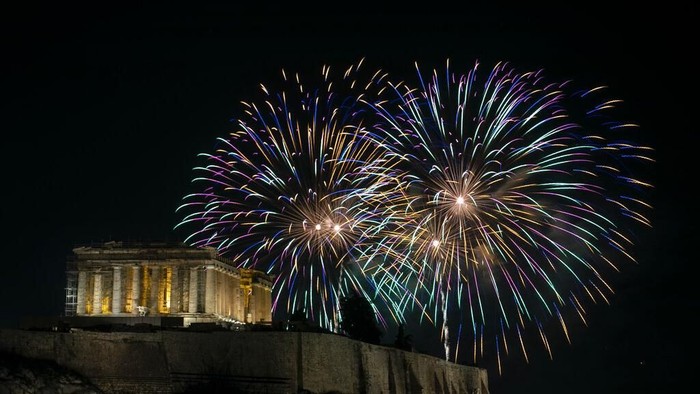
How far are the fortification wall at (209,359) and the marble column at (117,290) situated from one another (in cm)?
2574

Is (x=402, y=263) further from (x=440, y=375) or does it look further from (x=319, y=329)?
(x=440, y=375)

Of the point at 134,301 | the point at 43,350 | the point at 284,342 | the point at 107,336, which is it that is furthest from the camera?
the point at 134,301

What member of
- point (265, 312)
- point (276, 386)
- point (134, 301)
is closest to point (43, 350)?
point (276, 386)

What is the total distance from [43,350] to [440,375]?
33297mm

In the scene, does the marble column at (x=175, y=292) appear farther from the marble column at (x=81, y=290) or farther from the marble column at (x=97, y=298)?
the marble column at (x=81, y=290)

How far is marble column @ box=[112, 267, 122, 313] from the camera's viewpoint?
267ft

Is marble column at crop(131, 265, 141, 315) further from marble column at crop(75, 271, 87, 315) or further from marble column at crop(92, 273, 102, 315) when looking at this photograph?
marble column at crop(75, 271, 87, 315)

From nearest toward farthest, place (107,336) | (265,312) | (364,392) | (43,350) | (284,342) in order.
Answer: (43,350) < (107,336) < (284,342) < (364,392) < (265,312)

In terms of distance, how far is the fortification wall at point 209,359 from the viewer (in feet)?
171

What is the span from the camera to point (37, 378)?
1896 inches

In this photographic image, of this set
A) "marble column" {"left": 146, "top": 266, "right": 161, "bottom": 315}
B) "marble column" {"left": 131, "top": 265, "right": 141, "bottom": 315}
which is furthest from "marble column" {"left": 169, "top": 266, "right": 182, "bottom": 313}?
"marble column" {"left": 131, "top": 265, "right": 141, "bottom": 315}

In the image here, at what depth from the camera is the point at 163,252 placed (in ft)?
272

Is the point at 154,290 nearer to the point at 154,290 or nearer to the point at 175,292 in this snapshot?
the point at 154,290

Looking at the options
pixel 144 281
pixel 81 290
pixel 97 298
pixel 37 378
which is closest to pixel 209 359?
pixel 37 378
